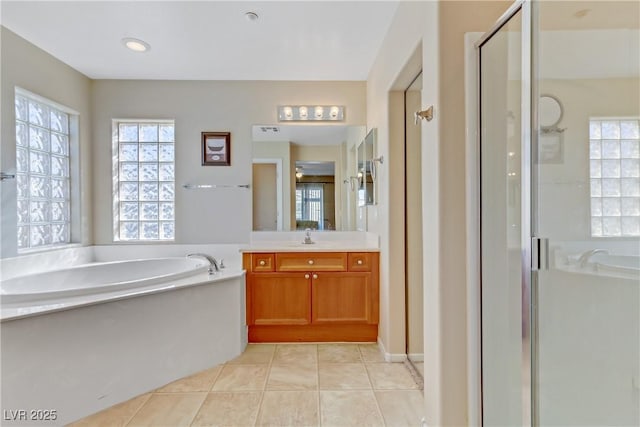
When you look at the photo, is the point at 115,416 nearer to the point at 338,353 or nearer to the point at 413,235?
the point at 338,353

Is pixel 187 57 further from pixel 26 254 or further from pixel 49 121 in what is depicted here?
pixel 26 254

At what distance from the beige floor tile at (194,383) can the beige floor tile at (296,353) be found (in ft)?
1.54

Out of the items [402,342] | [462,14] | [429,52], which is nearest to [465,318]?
[402,342]

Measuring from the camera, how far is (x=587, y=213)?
1.27 meters

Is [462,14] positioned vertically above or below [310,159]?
above

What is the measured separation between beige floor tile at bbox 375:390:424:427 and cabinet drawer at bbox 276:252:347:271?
1.01 m

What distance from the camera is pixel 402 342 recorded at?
2.39 metres

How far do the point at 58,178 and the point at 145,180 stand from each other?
68cm

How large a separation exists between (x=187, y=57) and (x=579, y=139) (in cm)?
276

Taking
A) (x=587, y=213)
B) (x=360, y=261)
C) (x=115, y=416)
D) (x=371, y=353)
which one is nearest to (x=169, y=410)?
(x=115, y=416)

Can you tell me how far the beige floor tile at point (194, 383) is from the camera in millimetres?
2045

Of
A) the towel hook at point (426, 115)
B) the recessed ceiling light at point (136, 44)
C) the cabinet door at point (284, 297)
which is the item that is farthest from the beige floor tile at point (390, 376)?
the recessed ceiling light at point (136, 44)

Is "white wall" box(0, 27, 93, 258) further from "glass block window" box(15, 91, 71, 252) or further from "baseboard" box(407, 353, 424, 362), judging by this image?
"baseboard" box(407, 353, 424, 362)

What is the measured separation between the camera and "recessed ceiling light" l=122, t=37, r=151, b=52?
2.38m
